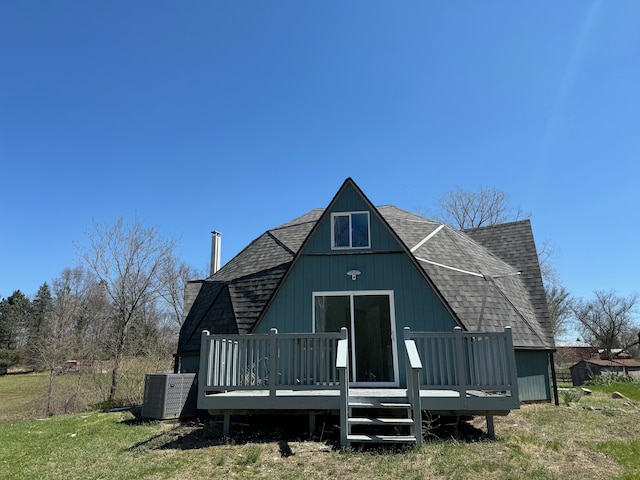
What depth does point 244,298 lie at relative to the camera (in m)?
10.8

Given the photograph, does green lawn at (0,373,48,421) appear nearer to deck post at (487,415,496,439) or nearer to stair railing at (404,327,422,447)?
stair railing at (404,327,422,447)

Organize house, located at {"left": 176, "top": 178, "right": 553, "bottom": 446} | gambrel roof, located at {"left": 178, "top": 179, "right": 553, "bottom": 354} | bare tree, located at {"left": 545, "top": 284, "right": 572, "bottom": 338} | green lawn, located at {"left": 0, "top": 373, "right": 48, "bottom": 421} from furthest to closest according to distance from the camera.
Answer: bare tree, located at {"left": 545, "top": 284, "right": 572, "bottom": 338}
green lawn, located at {"left": 0, "top": 373, "right": 48, "bottom": 421}
gambrel roof, located at {"left": 178, "top": 179, "right": 553, "bottom": 354}
house, located at {"left": 176, "top": 178, "right": 553, "bottom": 446}

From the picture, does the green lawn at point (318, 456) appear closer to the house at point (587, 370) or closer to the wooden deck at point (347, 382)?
the wooden deck at point (347, 382)

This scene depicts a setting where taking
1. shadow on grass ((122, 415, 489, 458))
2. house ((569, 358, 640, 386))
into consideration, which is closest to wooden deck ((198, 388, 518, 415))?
shadow on grass ((122, 415, 489, 458))

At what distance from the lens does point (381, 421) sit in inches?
238

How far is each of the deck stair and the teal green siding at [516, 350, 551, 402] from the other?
4.93 meters

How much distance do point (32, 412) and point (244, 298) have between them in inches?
435

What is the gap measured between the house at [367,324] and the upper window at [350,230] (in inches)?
1.0

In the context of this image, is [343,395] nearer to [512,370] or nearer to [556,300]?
[512,370]

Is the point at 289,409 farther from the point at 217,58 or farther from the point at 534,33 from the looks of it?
the point at 534,33

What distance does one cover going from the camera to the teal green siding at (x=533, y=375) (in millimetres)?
10383

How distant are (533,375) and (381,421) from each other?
Result: 6753mm

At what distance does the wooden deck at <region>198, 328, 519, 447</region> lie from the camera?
6.53 metres

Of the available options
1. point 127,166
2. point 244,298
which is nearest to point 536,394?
point 244,298
